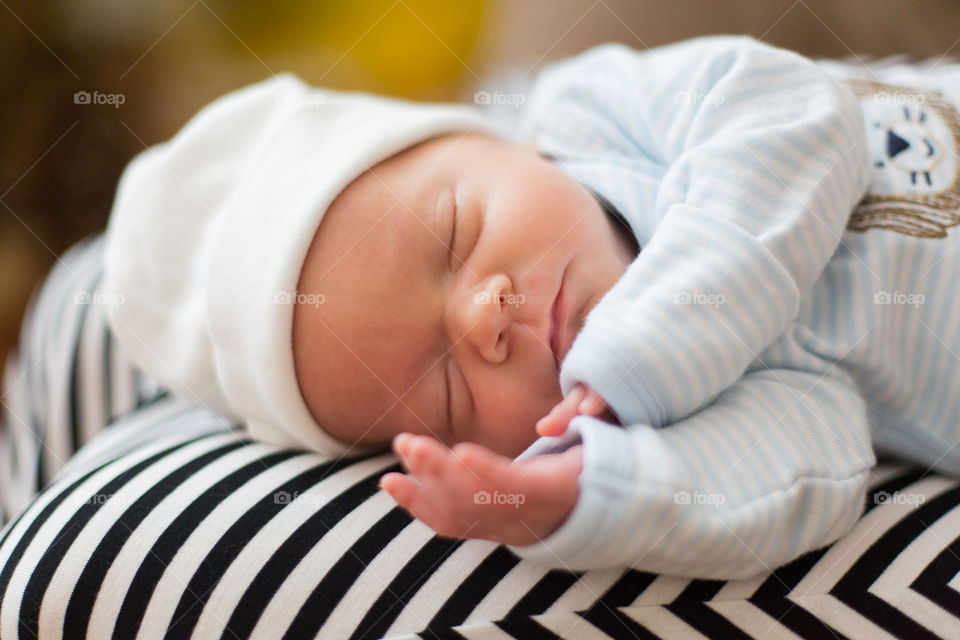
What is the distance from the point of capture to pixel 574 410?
2.13 ft

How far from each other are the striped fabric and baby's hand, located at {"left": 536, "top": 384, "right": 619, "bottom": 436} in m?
0.13

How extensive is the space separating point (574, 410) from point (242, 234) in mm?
454

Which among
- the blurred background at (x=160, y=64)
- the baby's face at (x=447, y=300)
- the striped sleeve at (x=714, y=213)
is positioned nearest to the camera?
the striped sleeve at (x=714, y=213)

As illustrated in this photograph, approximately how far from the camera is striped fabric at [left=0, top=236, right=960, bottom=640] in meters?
0.63

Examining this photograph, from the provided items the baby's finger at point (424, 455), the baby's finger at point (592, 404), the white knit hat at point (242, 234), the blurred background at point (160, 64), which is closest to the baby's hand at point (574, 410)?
the baby's finger at point (592, 404)

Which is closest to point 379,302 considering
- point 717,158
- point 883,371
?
point 717,158

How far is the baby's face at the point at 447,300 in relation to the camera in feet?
2.48

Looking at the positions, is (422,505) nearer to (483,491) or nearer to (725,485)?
(483,491)

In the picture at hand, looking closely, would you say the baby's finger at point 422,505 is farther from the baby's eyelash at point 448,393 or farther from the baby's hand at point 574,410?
the baby's eyelash at point 448,393

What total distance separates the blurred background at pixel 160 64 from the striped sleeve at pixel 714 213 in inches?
Result: 25.9

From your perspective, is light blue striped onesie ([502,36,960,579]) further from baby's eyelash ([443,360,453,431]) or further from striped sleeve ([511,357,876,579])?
baby's eyelash ([443,360,453,431])

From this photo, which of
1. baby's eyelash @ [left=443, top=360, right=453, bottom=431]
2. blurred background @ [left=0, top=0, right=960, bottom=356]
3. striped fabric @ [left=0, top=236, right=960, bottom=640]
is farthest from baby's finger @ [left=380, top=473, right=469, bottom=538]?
blurred background @ [left=0, top=0, right=960, bottom=356]

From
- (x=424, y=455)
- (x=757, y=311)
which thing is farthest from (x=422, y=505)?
(x=757, y=311)

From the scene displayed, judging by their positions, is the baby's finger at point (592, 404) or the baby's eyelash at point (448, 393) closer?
the baby's finger at point (592, 404)
